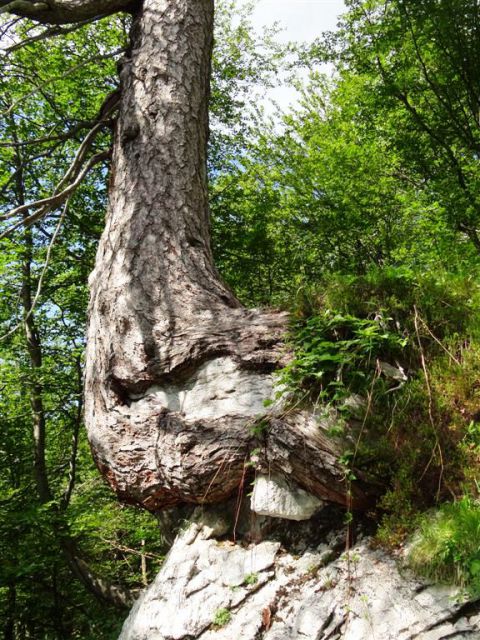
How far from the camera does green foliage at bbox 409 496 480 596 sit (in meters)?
1.54

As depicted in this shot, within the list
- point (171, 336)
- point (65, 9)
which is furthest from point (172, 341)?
point (65, 9)

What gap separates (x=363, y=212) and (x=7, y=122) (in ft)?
23.2

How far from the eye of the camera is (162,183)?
313 centimetres

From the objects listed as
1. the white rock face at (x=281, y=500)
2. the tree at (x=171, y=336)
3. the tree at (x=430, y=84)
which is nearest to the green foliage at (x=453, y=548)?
the tree at (x=171, y=336)

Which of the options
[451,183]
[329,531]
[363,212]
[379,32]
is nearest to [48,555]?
[329,531]

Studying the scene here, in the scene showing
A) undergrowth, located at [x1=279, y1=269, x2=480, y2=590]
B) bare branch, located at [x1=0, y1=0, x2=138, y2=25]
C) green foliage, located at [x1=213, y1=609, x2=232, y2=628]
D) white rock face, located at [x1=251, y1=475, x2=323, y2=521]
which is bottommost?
green foliage, located at [x1=213, y1=609, x2=232, y2=628]

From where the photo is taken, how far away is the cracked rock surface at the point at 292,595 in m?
1.55

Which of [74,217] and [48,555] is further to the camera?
[74,217]

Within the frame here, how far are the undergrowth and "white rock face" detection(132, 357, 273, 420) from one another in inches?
6.3

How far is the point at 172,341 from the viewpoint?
2.51 m

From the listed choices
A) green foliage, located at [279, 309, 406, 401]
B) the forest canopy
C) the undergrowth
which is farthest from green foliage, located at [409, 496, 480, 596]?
the forest canopy

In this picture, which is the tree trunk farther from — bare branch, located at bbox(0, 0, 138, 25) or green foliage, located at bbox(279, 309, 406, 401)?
bare branch, located at bbox(0, 0, 138, 25)

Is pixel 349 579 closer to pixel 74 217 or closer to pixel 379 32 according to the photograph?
pixel 74 217

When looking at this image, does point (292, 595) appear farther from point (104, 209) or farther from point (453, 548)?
point (104, 209)
